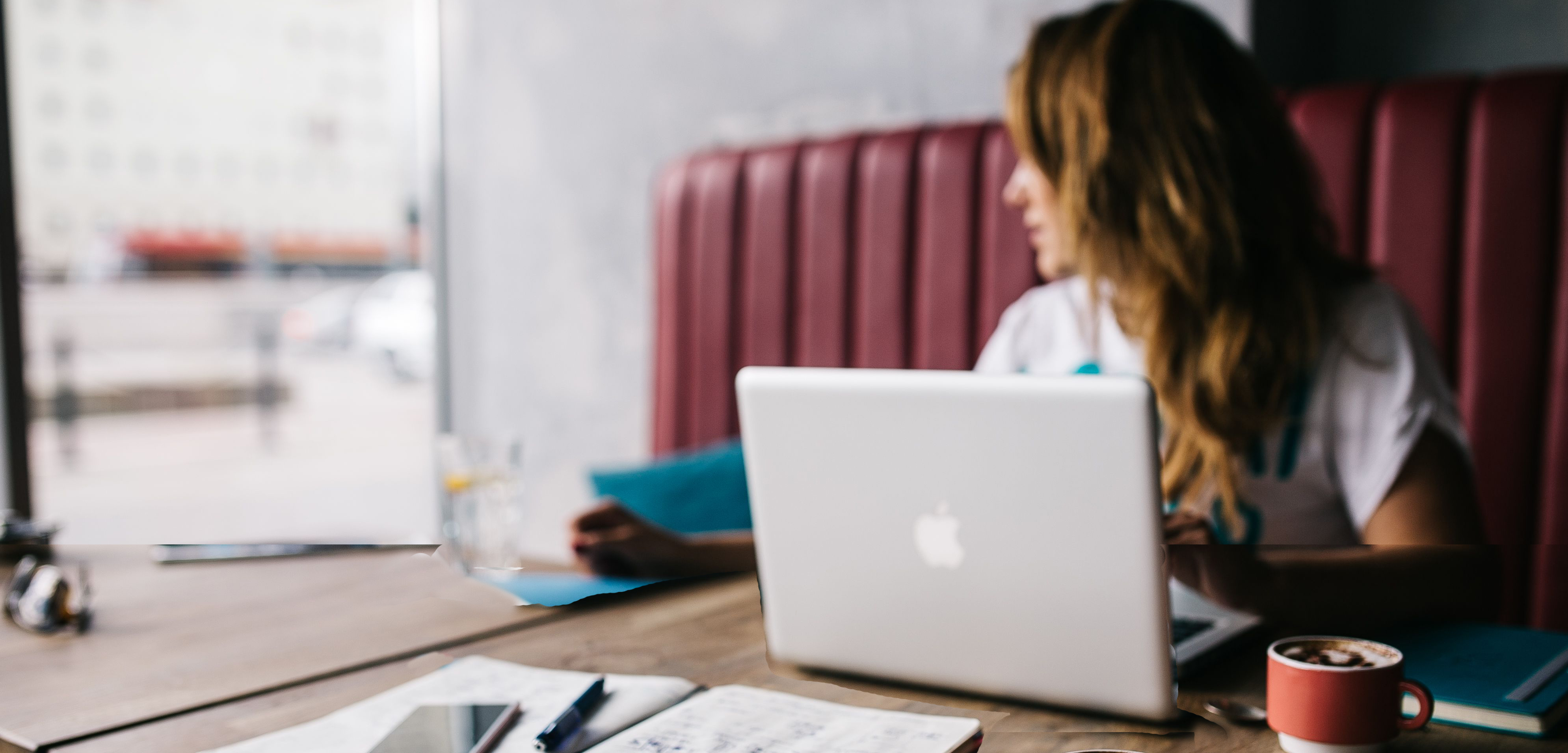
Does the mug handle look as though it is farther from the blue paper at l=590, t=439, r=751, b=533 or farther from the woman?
the blue paper at l=590, t=439, r=751, b=533

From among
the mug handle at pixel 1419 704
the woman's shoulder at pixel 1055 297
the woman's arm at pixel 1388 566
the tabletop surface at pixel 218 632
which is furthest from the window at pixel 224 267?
the mug handle at pixel 1419 704

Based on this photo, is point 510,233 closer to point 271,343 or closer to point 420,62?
point 420,62

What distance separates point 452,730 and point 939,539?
317 mm

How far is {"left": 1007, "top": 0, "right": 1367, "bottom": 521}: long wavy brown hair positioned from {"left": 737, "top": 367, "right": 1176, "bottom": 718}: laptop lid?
0.54 m

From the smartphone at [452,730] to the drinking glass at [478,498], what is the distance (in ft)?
1.50

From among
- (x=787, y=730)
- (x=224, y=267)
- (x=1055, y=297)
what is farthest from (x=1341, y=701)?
(x=224, y=267)

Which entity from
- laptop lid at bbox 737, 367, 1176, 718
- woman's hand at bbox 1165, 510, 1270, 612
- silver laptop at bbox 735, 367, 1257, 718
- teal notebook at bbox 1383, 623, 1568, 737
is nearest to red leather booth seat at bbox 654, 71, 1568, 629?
teal notebook at bbox 1383, 623, 1568, 737

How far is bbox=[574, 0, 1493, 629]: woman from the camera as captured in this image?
3.77ft

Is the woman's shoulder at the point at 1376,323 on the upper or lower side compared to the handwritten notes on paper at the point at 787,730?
upper

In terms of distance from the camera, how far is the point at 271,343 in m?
5.05

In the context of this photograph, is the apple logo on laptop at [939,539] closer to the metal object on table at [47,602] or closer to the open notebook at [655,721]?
the open notebook at [655,721]

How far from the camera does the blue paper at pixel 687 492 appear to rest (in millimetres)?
1642

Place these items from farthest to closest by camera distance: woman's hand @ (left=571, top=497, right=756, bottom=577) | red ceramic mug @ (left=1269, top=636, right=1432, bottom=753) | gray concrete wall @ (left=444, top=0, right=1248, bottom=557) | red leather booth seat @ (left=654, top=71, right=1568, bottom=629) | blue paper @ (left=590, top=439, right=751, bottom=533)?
gray concrete wall @ (left=444, top=0, right=1248, bottom=557) < blue paper @ (left=590, top=439, right=751, bottom=533) < red leather booth seat @ (left=654, top=71, right=1568, bottom=629) < woman's hand @ (left=571, top=497, right=756, bottom=577) < red ceramic mug @ (left=1269, top=636, right=1432, bottom=753)

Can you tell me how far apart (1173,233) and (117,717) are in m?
1.06
